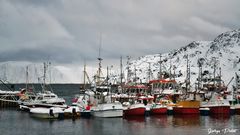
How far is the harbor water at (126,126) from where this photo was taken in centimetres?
6269

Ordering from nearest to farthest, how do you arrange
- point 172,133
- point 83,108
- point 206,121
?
point 172,133, point 206,121, point 83,108

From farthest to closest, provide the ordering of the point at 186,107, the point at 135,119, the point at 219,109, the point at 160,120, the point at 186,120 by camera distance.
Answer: the point at 219,109
the point at 186,107
the point at 135,119
the point at 160,120
the point at 186,120

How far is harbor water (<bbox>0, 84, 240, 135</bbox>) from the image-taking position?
62.7 meters

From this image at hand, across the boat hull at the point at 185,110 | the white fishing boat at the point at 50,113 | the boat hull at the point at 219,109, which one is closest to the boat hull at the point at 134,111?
the boat hull at the point at 185,110

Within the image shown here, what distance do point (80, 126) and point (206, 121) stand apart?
27.0 m

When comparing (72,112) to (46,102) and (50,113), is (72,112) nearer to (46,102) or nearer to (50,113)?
(50,113)

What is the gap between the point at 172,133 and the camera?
6116cm

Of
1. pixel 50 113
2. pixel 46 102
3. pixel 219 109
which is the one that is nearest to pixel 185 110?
pixel 219 109

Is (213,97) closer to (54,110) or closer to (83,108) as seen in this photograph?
(83,108)

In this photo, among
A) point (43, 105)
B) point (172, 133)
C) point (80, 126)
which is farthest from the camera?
point (43, 105)

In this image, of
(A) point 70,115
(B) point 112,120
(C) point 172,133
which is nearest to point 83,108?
(A) point 70,115

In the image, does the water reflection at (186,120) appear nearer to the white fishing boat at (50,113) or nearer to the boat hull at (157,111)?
the boat hull at (157,111)

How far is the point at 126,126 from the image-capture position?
69.8m

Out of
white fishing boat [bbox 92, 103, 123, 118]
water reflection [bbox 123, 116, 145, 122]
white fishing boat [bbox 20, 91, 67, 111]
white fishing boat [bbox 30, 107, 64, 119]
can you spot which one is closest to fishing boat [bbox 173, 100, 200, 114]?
water reflection [bbox 123, 116, 145, 122]
